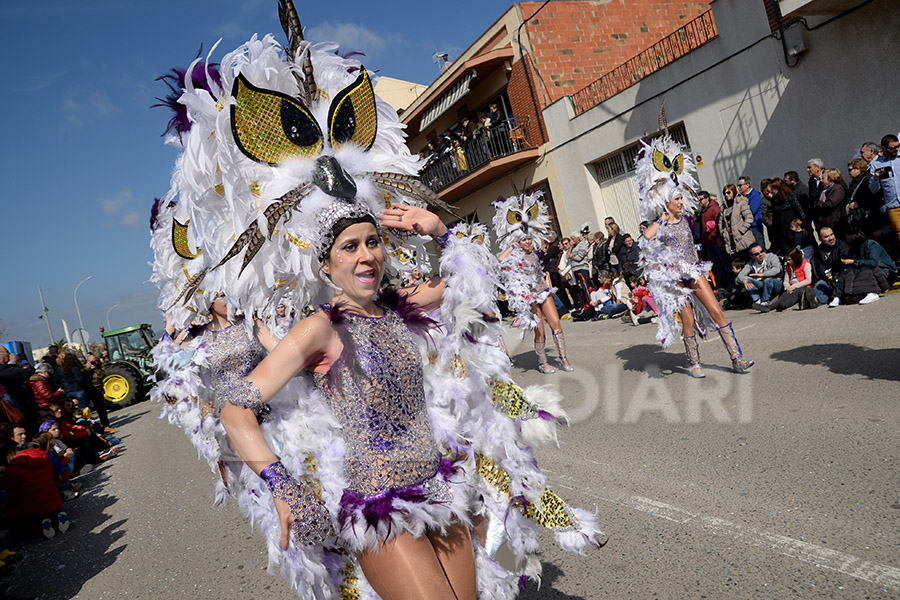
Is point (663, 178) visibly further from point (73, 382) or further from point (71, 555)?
point (73, 382)

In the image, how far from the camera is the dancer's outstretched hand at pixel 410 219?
2531 mm

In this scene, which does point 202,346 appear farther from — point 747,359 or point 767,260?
point 767,260

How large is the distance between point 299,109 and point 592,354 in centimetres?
789


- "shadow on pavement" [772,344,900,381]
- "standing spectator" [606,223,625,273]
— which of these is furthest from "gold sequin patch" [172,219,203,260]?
"standing spectator" [606,223,625,273]

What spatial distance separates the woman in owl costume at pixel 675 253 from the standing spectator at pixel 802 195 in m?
3.62

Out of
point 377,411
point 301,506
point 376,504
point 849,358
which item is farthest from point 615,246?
point 301,506

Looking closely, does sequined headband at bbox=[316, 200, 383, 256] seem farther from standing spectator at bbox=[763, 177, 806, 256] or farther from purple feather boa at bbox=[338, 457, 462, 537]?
standing spectator at bbox=[763, 177, 806, 256]

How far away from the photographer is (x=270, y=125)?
234 centimetres

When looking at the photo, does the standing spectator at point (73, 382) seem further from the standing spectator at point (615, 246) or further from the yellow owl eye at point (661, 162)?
the yellow owl eye at point (661, 162)

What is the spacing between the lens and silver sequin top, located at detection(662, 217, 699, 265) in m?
6.71

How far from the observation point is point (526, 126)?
19.5m

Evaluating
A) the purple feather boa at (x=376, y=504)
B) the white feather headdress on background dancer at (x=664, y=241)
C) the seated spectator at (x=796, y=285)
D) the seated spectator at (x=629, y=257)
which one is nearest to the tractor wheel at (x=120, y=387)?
the seated spectator at (x=629, y=257)

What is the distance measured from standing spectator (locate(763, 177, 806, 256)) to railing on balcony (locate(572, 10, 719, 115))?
4.25 m

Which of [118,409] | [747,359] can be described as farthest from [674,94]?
[118,409]
